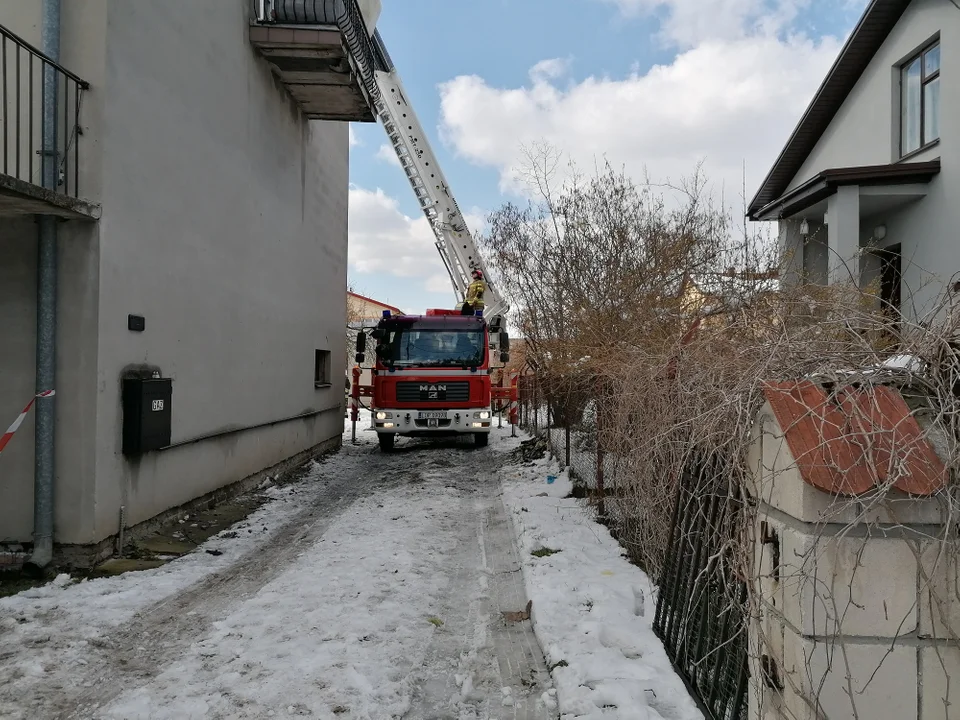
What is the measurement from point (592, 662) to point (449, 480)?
6382 millimetres

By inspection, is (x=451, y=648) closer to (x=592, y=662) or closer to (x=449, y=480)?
(x=592, y=662)

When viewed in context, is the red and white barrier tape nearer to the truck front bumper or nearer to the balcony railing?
the balcony railing

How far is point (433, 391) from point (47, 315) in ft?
26.7

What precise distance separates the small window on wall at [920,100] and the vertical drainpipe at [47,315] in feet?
40.6

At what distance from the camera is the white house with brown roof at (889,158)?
10.5m

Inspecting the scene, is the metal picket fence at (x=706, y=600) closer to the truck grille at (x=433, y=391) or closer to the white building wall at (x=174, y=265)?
the white building wall at (x=174, y=265)

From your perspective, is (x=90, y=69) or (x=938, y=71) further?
(x=938, y=71)

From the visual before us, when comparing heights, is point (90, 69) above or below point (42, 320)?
above

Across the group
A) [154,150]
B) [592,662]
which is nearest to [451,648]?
[592,662]

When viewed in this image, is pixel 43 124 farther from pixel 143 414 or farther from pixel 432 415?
pixel 432 415

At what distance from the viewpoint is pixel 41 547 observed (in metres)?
5.13

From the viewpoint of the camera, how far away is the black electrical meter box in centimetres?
570

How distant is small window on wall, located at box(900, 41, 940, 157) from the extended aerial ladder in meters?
8.45

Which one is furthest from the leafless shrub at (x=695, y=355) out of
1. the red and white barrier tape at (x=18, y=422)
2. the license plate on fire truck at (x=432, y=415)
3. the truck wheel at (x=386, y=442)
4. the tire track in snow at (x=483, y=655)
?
the red and white barrier tape at (x=18, y=422)
